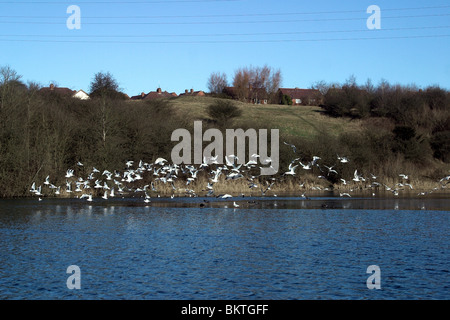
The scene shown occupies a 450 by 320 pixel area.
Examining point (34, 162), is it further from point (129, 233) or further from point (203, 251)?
point (203, 251)

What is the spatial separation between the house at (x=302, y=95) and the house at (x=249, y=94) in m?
4.36

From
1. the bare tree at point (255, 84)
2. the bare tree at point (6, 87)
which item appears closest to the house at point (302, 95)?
the bare tree at point (255, 84)

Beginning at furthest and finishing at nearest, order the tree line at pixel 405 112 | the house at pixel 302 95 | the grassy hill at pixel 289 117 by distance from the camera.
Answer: the house at pixel 302 95 < the grassy hill at pixel 289 117 < the tree line at pixel 405 112

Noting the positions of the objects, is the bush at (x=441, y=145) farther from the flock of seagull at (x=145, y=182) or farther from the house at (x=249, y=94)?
the house at (x=249, y=94)

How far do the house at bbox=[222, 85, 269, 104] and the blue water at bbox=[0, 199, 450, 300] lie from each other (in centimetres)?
8847

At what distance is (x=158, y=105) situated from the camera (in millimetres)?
58156

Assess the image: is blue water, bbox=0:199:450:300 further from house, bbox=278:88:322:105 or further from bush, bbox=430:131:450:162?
house, bbox=278:88:322:105

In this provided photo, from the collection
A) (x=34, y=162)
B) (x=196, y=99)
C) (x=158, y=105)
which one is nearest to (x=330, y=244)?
(x=34, y=162)

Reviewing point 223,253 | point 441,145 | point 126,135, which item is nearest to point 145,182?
point 126,135

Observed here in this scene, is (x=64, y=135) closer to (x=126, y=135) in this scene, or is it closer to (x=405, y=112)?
(x=126, y=135)

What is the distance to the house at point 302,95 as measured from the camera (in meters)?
107

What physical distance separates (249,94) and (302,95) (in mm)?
17273

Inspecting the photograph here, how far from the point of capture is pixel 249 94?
120 m

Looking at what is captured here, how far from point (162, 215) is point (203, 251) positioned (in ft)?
34.9
